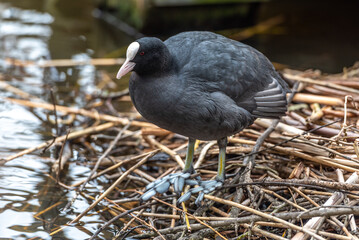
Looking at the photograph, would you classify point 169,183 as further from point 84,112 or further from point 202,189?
point 84,112

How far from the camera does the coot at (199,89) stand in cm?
226

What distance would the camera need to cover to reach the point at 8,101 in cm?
396

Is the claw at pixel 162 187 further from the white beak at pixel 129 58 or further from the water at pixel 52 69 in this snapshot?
the white beak at pixel 129 58

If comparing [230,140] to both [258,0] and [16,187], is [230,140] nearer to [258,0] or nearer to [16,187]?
[16,187]

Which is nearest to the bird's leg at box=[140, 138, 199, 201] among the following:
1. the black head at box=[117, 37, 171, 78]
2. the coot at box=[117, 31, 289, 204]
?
the coot at box=[117, 31, 289, 204]

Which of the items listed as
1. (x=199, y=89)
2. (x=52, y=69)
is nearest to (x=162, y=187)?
(x=199, y=89)

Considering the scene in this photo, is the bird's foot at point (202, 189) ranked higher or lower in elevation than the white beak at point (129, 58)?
lower

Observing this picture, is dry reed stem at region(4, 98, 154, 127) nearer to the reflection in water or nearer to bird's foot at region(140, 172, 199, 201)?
the reflection in water

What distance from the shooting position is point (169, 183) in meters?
2.67

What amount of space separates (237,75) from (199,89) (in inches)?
10.2

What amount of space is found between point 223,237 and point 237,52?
0.95 m

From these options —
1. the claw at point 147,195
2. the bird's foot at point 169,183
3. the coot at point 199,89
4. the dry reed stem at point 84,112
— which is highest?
the coot at point 199,89

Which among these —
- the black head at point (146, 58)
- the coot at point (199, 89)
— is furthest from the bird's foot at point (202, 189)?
the black head at point (146, 58)

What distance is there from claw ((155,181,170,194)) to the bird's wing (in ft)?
1.94
